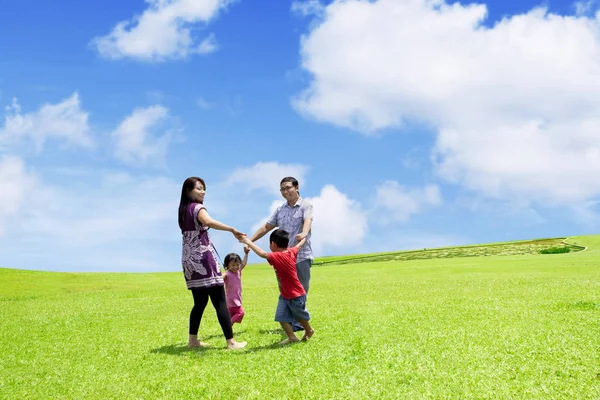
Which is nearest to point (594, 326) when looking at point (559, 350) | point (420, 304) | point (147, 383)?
point (559, 350)

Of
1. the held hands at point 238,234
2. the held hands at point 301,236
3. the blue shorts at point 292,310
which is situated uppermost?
the held hands at point 238,234

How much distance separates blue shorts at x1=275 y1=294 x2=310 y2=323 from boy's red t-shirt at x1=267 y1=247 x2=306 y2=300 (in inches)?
4.1

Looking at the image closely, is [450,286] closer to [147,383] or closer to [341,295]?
[341,295]

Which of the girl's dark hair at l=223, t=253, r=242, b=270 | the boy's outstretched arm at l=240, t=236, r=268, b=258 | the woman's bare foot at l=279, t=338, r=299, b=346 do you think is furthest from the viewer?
the girl's dark hair at l=223, t=253, r=242, b=270

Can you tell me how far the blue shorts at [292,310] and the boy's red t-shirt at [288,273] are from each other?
105 millimetres

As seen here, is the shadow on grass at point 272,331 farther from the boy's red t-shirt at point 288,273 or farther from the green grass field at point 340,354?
the boy's red t-shirt at point 288,273

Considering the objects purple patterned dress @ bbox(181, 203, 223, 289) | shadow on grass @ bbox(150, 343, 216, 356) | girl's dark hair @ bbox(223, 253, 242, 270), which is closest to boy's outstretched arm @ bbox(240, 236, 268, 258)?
purple patterned dress @ bbox(181, 203, 223, 289)

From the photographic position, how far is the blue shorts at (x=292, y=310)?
35.3ft

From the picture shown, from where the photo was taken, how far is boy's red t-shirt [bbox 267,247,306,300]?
10664mm

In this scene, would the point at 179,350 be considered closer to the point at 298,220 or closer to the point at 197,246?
the point at 197,246

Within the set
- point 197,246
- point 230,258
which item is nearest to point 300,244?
point 197,246

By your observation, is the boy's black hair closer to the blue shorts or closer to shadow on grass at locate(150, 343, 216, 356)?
the blue shorts

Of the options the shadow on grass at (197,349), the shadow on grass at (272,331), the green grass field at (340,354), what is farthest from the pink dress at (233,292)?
the shadow on grass at (197,349)

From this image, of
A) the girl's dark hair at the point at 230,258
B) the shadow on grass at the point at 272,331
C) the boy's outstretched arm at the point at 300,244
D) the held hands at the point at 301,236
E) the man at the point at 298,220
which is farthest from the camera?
the girl's dark hair at the point at 230,258
